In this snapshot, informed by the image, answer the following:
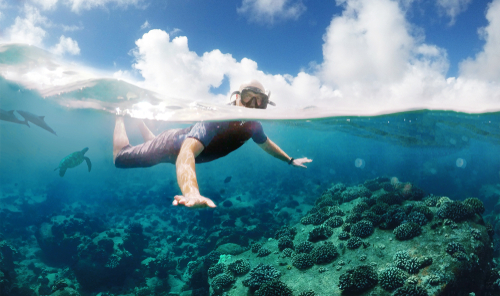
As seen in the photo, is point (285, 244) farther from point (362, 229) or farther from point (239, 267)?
point (362, 229)

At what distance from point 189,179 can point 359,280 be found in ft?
21.8

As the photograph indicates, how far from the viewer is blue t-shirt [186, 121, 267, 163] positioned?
3.55 metres

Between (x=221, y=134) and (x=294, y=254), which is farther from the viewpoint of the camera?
(x=294, y=254)

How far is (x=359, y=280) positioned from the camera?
650 centimetres

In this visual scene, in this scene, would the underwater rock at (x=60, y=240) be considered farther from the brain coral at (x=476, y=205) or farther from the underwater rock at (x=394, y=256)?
the brain coral at (x=476, y=205)

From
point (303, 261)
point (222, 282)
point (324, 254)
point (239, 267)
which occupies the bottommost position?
point (222, 282)

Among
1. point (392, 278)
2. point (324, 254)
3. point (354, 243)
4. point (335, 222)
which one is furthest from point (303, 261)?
point (392, 278)

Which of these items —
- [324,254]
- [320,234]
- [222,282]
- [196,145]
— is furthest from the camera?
[320,234]

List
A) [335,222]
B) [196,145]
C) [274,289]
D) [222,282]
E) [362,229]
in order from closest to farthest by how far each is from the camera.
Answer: [196,145] < [274,289] < [222,282] < [362,229] < [335,222]

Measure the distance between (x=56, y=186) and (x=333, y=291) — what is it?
2084 inches

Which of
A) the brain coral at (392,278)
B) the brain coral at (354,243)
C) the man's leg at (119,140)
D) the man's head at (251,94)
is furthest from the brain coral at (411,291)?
the man's leg at (119,140)

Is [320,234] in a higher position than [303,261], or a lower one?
higher

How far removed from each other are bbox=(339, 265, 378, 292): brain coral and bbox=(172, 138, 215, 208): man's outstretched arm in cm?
644

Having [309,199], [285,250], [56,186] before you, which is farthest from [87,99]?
[56,186]
